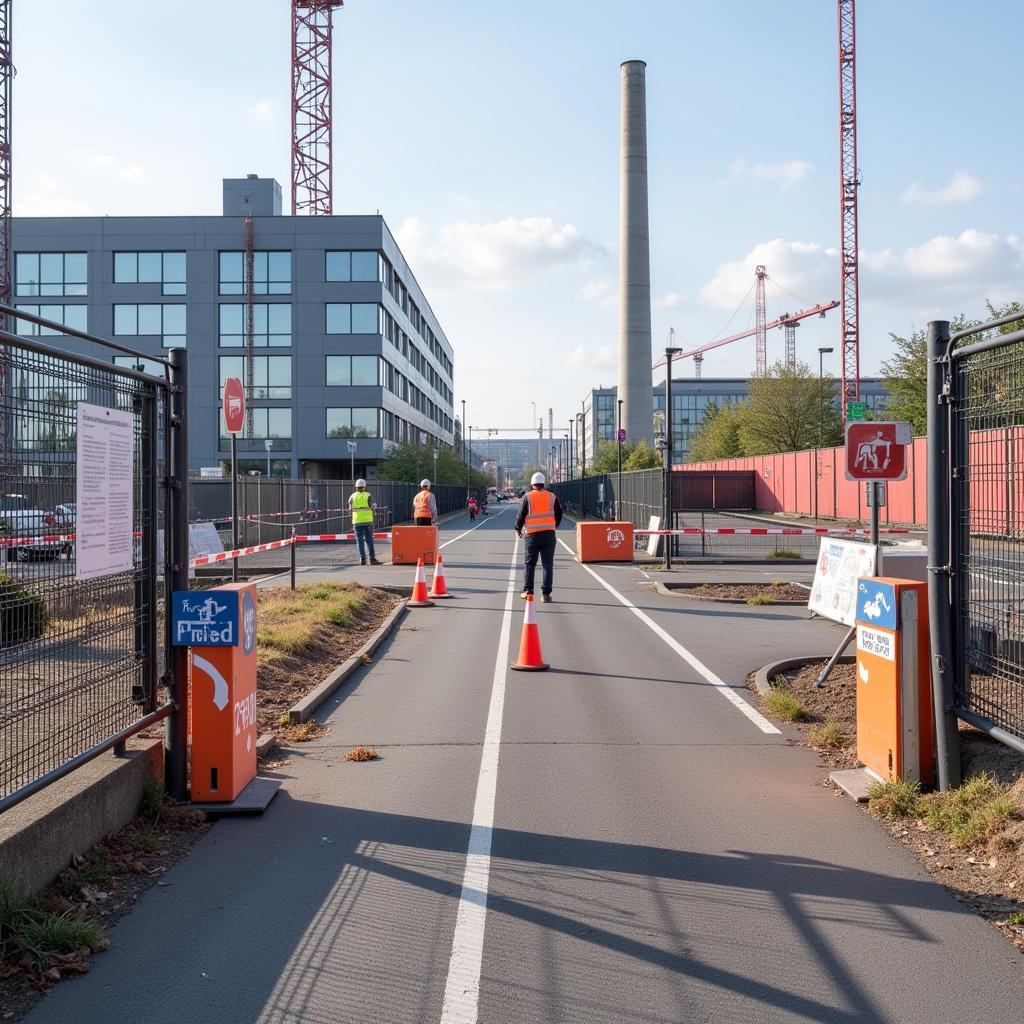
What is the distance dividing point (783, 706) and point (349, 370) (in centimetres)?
5404

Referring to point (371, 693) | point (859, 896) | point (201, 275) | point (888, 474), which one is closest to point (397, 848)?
point (859, 896)

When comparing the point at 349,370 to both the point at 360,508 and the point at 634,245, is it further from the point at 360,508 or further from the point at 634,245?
the point at 360,508

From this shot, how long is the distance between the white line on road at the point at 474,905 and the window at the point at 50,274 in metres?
58.5

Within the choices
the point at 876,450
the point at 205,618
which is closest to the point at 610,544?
the point at 876,450

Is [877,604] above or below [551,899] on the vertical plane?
above

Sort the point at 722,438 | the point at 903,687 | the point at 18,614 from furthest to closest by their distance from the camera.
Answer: the point at 722,438, the point at 903,687, the point at 18,614

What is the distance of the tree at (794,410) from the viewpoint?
240 feet

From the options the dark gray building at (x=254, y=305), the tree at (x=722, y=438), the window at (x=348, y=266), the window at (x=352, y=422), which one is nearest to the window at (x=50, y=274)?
the dark gray building at (x=254, y=305)

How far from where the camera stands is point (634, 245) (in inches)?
3022

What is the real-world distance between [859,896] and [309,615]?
9.09 m

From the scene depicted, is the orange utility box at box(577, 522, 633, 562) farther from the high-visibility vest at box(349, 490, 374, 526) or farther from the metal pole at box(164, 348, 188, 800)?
the metal pole at box(164, 348, 188, 800)

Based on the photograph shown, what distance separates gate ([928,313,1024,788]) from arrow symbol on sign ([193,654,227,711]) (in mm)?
4053

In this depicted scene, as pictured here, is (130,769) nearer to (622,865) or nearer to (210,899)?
(210,899)

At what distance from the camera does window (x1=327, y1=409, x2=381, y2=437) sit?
199 ft
